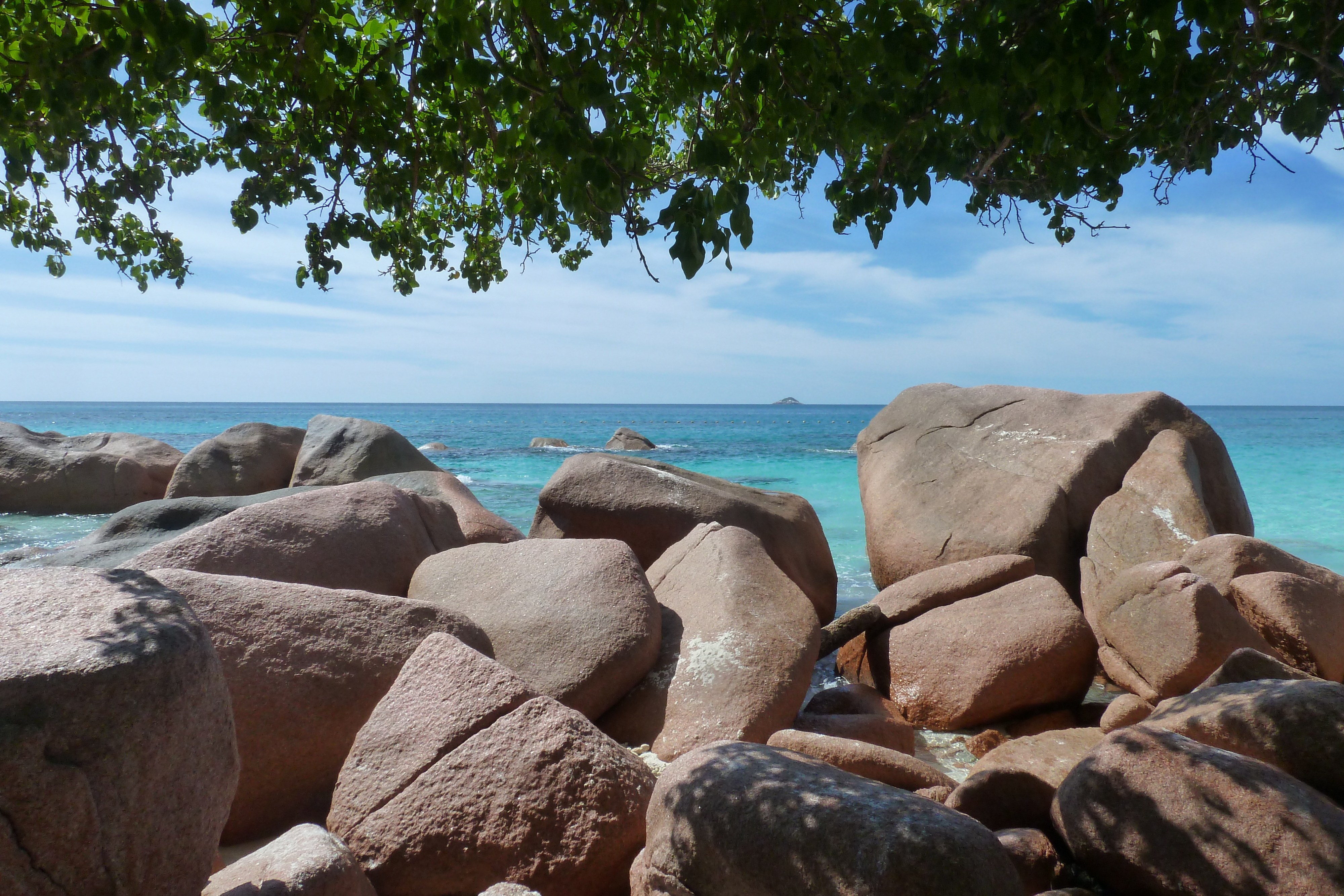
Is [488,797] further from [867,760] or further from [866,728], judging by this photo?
[866,728]

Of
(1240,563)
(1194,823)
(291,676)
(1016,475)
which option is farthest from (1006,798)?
(1016,475)

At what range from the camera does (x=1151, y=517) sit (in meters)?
6.79

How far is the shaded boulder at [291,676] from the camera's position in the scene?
3.43 m

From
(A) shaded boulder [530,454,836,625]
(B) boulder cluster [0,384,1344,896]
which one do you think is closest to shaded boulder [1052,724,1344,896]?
(B) boulder cluster [0,384,1344,896]

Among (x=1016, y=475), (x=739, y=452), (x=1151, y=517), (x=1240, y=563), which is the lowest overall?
(x=739, y=452)

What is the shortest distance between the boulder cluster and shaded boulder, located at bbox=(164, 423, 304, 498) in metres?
5.04

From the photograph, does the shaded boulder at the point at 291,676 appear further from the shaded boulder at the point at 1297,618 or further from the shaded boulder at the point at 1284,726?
the shaded boulder at the point at 1297,618

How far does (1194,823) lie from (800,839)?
1384 millimetres

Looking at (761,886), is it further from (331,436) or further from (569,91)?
(331,436)

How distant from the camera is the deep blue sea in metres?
14.0

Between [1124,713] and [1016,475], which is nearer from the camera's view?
[1124,713]

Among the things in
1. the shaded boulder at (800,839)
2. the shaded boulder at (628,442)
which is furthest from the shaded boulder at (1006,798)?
the shaded boulder at (628,442)

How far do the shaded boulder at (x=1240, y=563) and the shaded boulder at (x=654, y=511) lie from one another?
290 centimetres

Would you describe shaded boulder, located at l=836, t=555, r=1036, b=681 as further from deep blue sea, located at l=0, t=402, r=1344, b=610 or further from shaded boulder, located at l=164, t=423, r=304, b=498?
shaded boulder, located at l=164, t=423, r=304, b=498
